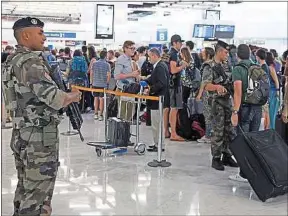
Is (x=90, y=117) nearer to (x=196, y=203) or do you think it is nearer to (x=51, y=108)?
(x=196, y=203)

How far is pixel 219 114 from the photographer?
5.08 meters

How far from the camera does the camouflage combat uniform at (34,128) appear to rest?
9.17ft

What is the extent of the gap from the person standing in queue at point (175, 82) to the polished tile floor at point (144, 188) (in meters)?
0.81

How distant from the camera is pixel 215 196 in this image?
171 inches

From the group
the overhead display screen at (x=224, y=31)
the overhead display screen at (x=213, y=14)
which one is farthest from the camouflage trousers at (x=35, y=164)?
the overhead display screen at (x=213, y=14)

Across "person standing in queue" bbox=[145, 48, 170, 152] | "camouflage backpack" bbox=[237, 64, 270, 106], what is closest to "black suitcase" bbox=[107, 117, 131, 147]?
"person standing in queue" bbox=[145, 48, 170, 152]

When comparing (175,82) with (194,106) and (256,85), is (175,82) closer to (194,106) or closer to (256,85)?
(194,106)

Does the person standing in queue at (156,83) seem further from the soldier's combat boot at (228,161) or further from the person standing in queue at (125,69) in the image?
the soldier's combat boot at (228,161)

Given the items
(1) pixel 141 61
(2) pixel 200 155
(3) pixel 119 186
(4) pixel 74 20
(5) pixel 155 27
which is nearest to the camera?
(3) pixel 119 186

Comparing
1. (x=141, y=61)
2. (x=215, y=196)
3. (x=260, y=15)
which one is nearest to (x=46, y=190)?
(x=215, y=196)

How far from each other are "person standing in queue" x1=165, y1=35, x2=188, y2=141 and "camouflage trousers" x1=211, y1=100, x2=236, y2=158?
1628mm

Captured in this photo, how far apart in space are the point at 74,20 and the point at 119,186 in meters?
23.4

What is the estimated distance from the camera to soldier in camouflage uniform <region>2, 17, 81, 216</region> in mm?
2803

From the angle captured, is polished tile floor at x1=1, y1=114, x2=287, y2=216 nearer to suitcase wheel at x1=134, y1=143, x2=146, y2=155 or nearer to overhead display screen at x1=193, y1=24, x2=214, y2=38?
suitcase wheel at x1=134, y1=143, x2=146, y2=155
